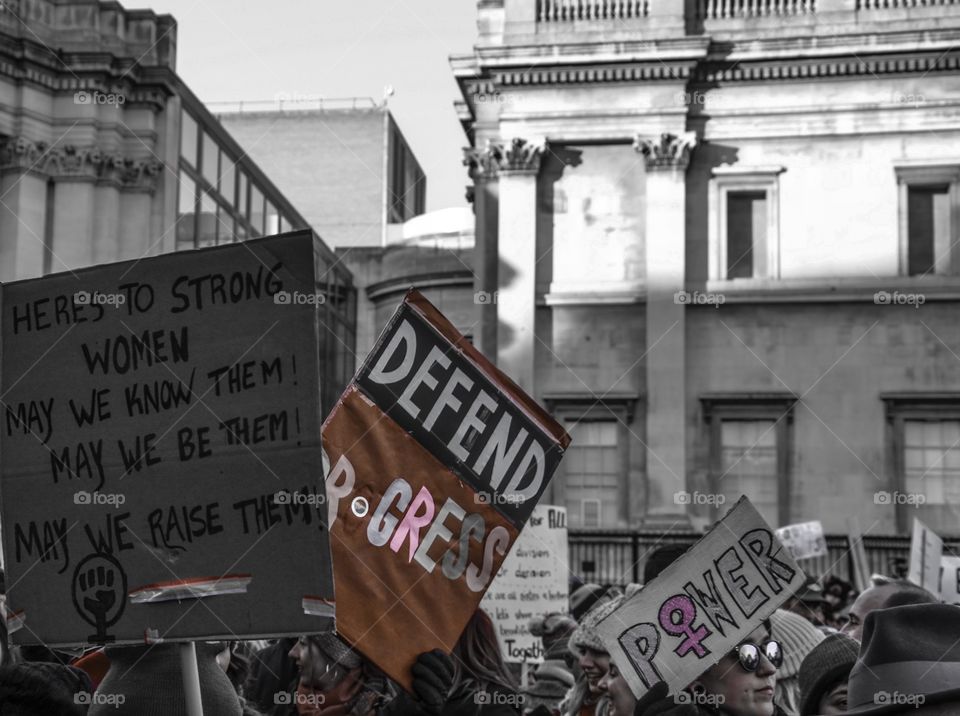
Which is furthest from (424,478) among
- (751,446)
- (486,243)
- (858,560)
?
(486,243)

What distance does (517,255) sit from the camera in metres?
27.2

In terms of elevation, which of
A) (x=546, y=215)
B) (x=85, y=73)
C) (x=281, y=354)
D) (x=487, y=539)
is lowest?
(x=487, y=539)

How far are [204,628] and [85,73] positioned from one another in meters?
23.7

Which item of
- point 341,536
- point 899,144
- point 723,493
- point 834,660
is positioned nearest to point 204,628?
point 341,536

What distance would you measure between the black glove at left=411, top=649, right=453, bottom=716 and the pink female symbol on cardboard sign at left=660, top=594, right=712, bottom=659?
0.85 meters

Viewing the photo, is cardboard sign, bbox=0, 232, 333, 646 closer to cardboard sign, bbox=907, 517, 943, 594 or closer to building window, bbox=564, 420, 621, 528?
cardboard sign, bbox=907, 517, 943, 594

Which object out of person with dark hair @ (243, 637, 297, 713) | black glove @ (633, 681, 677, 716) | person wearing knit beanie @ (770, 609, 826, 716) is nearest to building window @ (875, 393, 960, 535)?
person with dark hair @ (243, 637, 297, 713)

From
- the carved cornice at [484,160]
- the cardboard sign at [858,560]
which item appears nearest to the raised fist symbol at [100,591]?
the cardboard sign at [858,560]

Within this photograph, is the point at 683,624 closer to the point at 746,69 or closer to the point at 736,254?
the point at 736,254

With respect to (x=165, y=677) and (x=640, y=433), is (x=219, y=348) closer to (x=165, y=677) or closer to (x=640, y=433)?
(x=165, y=677)

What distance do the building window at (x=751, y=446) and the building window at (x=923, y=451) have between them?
73.6 inches

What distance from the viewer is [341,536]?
16.6ft

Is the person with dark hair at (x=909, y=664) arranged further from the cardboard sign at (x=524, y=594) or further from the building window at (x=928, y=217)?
the building window at (x=928, y=217)

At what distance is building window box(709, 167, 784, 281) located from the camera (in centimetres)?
2681
